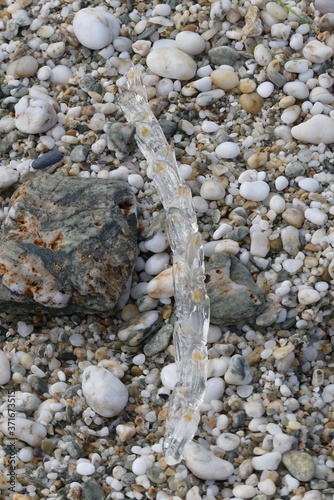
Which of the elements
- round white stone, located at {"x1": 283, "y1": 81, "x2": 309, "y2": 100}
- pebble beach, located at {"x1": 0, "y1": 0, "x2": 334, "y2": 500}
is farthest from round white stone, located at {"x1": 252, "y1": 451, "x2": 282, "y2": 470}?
round white stone, located at {"x1": 283, "y1": 81, "x2": 309, "y2": 100}

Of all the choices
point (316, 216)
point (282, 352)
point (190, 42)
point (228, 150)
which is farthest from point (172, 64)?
point (282, 352)

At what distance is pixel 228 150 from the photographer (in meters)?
2.74

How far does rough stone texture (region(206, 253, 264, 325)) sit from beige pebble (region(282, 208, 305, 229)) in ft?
0.64

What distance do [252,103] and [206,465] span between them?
121 cm

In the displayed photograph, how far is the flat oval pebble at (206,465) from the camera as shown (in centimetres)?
218

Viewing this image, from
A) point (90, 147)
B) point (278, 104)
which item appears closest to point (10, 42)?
point (90, 147)

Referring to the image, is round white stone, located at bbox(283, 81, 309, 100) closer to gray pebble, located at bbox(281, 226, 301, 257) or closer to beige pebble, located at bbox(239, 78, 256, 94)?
beige pebble, located at bbox(239, 78, 256, 94)

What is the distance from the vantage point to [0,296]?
2.46 meters

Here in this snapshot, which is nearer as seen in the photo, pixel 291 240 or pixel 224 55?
pixel 291 240

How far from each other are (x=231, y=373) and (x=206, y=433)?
0.17m

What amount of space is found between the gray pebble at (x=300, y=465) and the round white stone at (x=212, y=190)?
2.70ft

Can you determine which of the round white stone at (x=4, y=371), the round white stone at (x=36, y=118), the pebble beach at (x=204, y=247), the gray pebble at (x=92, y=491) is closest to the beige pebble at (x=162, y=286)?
the pebble beach at (x=204, y=247)

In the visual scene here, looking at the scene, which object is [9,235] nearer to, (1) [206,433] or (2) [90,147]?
(2) [90,147]

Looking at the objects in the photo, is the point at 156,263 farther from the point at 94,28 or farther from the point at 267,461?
the point at 94,28
